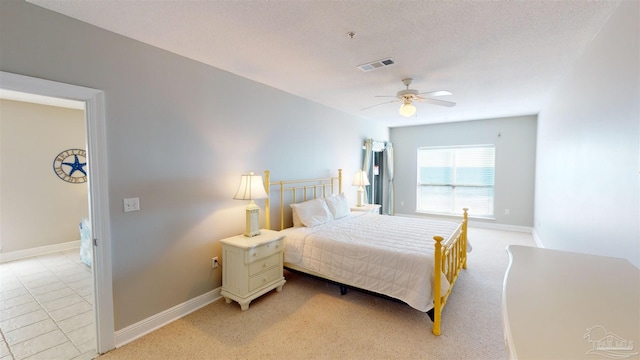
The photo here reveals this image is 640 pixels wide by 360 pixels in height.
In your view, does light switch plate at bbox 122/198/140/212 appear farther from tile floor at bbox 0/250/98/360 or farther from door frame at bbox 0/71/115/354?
tile floor at bbox 0/250/98/360

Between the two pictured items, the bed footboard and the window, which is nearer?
the bed footboard

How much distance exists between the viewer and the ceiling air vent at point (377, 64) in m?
2.72

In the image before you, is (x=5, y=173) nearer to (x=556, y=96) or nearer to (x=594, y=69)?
(x=594, y=69)

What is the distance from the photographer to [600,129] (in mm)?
2076

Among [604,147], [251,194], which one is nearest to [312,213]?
[251,194]

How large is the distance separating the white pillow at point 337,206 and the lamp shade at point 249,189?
1.54 m

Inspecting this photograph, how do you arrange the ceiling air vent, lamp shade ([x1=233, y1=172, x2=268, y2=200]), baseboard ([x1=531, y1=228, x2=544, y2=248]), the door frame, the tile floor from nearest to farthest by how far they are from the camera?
the door frame < the tile floor < the ceiling air vent < lamp shade ([x1=233, y1=172, x2=268, y2=200]) < baseboard ([x1=531, y1=228, x2=544, y2=248])

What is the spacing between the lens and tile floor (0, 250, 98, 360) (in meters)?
2.19

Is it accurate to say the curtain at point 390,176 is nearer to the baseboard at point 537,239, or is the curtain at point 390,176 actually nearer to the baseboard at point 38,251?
the baseboard at point 537,239

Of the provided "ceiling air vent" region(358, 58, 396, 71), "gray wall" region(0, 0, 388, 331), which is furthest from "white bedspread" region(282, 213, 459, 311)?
"ceiling air vent" region(358, 58, 396, 71)

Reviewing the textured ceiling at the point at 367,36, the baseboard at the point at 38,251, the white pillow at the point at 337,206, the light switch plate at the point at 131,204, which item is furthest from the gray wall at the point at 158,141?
the baseboard at the point at 38,251

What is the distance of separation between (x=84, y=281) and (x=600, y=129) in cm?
572

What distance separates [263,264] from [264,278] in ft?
0.53

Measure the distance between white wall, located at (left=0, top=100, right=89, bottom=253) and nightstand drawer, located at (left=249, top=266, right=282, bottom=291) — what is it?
430cm
